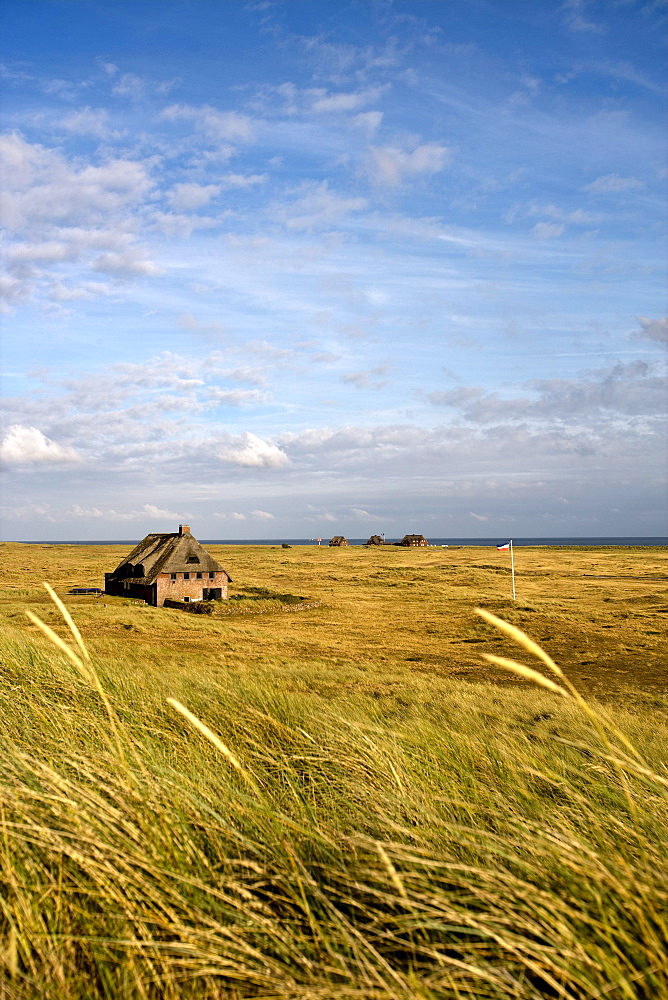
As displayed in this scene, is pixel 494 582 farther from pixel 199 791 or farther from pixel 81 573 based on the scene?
pixel 199 791

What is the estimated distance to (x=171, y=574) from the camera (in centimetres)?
4372

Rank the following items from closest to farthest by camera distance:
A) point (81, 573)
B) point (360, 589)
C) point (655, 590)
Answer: point (655, 590) < point (360, 589) < point (81, 573)

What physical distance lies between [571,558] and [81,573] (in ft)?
228

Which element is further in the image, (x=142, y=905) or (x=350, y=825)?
(x=350, y=825)

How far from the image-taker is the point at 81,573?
7144cm

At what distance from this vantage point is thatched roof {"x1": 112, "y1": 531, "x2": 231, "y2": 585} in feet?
144

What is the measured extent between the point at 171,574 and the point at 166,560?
3.58ft

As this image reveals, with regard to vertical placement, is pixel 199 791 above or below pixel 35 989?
above

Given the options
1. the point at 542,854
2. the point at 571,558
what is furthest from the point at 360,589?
the point at 542,854

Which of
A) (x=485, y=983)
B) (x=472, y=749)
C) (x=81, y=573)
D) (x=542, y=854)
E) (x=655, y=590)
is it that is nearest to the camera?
(x=485, y=983)

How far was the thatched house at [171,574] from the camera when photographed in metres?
43.3

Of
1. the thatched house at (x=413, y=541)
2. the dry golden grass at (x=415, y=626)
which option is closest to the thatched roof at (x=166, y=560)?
the dry golden grass at (x=415, y=626)

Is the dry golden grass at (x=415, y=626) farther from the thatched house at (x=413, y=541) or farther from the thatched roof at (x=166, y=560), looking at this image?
the thatched house at (x=413, y=541)

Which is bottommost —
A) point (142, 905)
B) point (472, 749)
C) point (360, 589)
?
point (360, 589)
